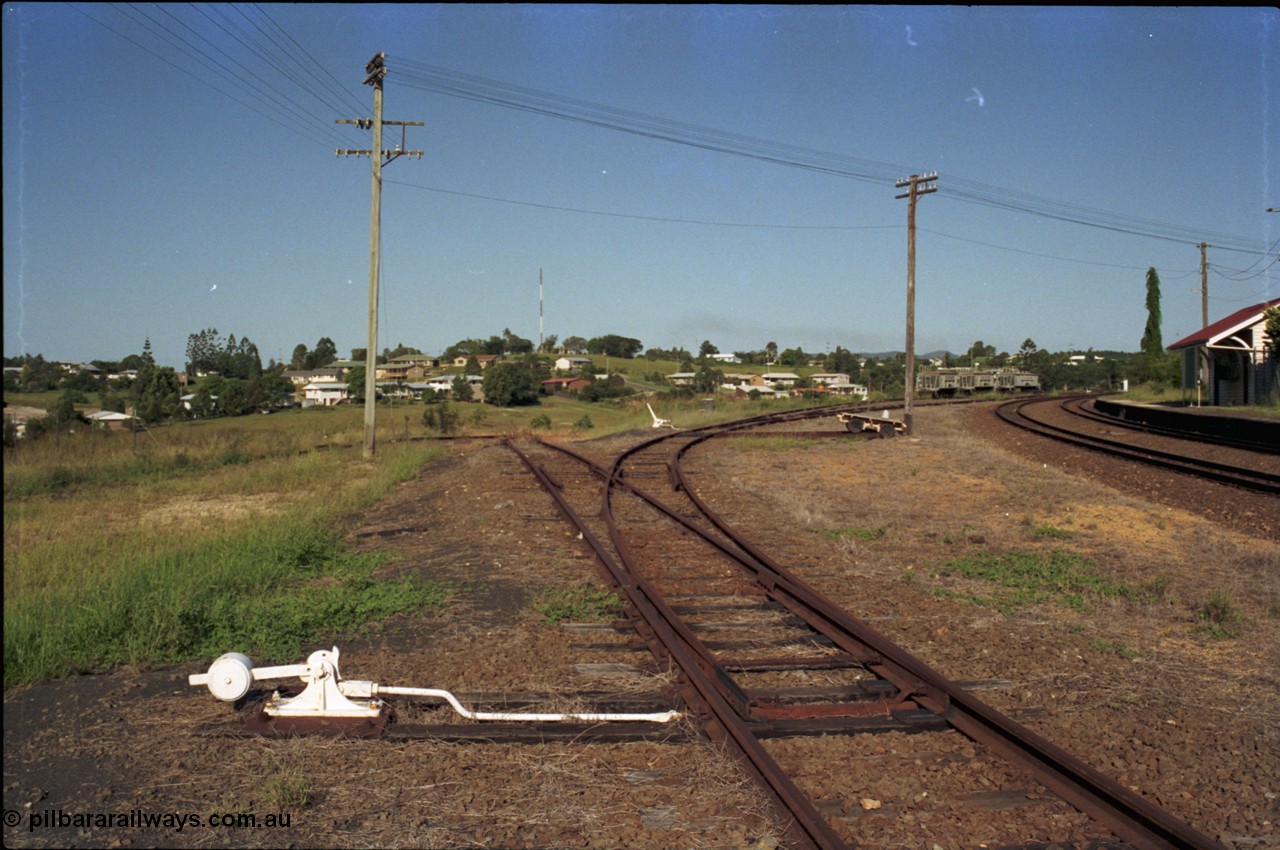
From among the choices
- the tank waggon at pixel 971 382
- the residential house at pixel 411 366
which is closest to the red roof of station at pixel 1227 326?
the tank waggon at pixel 971 382

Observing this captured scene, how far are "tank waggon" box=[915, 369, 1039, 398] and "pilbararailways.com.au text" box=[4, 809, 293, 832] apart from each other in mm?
63314

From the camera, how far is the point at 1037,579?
8.30 m

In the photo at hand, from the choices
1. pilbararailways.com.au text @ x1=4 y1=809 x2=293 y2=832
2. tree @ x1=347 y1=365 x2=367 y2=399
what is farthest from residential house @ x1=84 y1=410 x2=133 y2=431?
tree @ x1=347 y1=365 x2=367 y2=399

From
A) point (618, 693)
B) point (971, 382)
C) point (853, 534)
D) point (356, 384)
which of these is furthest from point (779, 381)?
point (618, 693)

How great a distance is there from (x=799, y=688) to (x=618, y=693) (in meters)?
1.05

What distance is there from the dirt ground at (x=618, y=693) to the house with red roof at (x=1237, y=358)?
2316cm

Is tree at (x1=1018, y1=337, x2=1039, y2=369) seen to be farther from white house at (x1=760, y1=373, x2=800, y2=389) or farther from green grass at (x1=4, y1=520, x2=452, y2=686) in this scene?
green grass at (x1=4, y1=520, x2=452, y2=686)

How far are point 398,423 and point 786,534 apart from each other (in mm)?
29298

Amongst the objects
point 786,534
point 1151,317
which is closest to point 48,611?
point 786,534

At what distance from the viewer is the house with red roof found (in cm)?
3003

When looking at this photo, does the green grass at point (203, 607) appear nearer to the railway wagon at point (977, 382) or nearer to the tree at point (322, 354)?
the railway wagon at point (977, 382)

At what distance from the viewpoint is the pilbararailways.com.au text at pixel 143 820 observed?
12.1 feet

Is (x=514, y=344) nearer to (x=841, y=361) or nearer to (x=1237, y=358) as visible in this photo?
(x=841, y=361)

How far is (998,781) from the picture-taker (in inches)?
164
